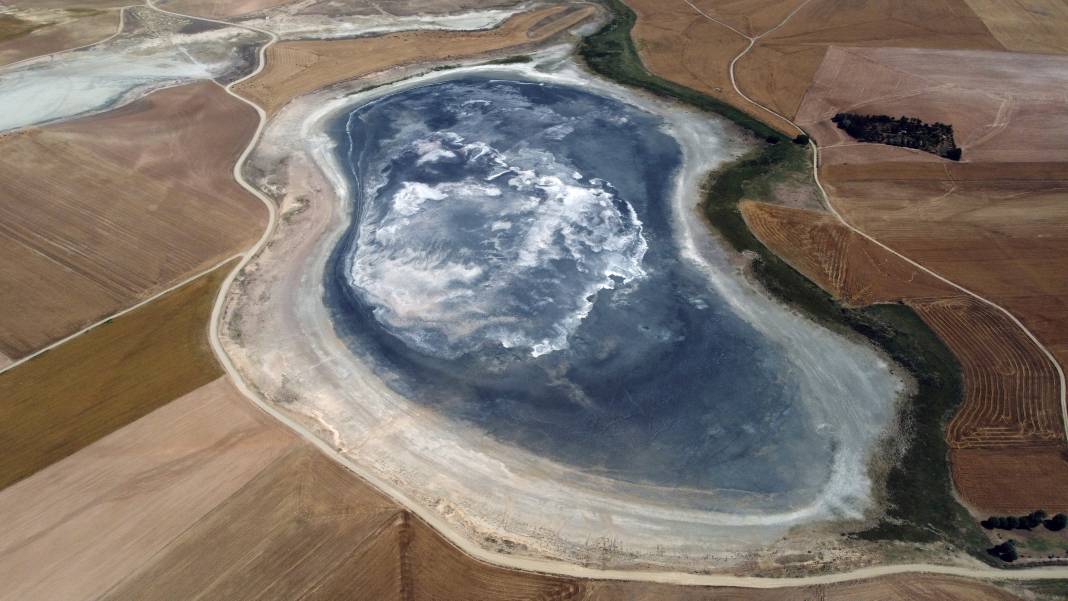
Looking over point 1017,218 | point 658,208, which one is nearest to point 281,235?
point 658,208

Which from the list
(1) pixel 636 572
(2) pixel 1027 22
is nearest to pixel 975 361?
(1) pixel 636 572

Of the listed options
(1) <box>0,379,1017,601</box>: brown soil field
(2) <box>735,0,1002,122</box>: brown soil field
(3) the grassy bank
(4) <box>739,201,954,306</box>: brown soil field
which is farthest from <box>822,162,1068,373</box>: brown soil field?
(1) <box>0,379,1017,601</box>: brown soil field

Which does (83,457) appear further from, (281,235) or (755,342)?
(755,342)

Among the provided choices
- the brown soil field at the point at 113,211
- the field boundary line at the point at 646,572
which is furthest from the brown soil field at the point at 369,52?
the field boundary line at the point at 646,572

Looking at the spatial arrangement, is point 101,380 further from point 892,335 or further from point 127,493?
point 892,335

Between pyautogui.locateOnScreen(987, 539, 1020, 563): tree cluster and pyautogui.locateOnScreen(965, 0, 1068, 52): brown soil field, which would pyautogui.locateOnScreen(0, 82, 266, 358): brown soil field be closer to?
pyautogui.locateOnScreen(987, 539, 1020, 563): tree cluster

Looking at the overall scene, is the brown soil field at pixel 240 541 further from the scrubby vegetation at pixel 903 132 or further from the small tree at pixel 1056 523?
the scrubby vegetation at pixel 903 132
